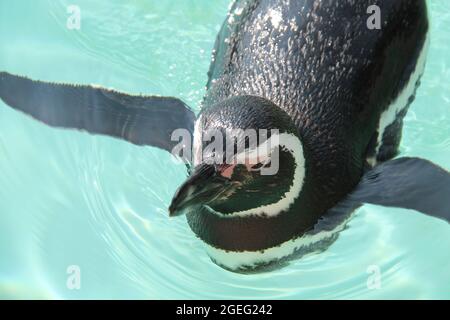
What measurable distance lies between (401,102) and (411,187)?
Result: 0.98 ft

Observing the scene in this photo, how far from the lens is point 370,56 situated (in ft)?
6.72

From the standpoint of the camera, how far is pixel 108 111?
8.05ft

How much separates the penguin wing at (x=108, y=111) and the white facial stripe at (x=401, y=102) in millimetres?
593

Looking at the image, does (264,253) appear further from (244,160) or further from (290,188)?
(244,160)

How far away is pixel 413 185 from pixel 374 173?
119 mm

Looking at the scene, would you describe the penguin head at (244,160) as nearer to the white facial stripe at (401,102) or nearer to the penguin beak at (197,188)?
the penguin beak at (197,188)

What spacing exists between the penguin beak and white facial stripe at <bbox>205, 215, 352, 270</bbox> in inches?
17.2

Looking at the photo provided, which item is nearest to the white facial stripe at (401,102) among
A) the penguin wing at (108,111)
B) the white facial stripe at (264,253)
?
the white facial stripe at (264,253)

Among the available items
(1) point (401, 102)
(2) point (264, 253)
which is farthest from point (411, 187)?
(2) point (264, 253)

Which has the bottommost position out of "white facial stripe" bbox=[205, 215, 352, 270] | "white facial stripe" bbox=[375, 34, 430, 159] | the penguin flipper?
"white facial stripe" bbox=[205, 215, 352, 270]

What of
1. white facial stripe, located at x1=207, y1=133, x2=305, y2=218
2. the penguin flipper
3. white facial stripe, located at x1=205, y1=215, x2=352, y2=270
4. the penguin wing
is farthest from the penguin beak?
the penguin wing

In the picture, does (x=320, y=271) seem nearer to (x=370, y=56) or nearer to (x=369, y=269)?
(x=369, y=269)

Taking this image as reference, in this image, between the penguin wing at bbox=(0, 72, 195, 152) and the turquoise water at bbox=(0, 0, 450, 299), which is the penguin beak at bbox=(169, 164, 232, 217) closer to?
the penguin wing at bbox=(0, 72, 195, 152)

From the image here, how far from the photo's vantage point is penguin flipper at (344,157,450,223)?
2.13 meters
